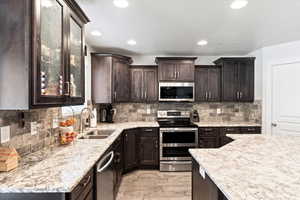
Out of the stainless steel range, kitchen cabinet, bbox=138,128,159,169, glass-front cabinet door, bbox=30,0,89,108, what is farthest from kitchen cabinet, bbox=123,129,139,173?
glass-front cabinet door, bbox=30,0,89,108

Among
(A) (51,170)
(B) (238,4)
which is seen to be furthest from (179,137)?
(A) (51,170)

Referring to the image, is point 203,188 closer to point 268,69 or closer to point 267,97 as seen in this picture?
point 267,97

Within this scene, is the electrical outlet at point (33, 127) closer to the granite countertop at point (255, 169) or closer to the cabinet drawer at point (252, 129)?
the granite countertop at point (255, 169)

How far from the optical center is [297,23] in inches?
110

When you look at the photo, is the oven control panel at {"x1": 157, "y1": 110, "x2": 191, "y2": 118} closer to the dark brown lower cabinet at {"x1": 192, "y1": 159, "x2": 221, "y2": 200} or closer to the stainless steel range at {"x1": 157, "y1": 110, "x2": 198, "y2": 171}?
the stainless steel range at {"x1": 157, "y1": 110, "x2": 198, "y2": 171}

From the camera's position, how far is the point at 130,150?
144 inches

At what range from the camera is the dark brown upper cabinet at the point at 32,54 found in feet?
3.92

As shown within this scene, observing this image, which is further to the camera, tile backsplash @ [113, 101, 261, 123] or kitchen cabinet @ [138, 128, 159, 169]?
tile backsplash @ [113, 101, 261, 123]

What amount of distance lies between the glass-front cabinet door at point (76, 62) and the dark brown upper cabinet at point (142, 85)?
2.06 m

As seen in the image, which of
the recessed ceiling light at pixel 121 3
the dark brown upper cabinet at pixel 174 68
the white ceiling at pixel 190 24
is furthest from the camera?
the dark brown upper cabinet at pixel 174 68

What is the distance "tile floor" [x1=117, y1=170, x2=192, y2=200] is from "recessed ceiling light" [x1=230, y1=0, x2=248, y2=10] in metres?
2.59

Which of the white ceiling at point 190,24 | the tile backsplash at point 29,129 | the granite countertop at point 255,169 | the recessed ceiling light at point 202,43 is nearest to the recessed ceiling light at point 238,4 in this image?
the white ceiling at point 190,24

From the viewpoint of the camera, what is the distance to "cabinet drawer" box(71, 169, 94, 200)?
1.24m

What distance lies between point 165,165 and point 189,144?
0.63 metres
